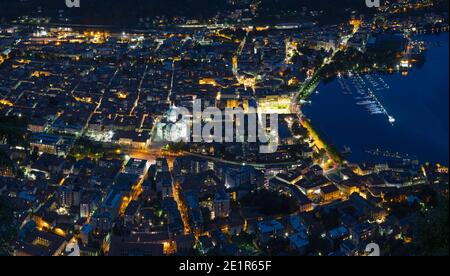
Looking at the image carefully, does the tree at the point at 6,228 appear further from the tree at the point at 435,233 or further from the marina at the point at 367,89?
the marina at the point at 367,89

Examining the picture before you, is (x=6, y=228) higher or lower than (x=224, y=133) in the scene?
lower

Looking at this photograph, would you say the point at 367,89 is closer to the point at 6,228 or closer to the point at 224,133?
the point at 224,133

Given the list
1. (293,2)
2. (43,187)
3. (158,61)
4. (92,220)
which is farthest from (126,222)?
(293,2)

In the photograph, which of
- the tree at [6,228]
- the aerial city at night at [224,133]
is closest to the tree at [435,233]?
the aerial city at night at [224,133]

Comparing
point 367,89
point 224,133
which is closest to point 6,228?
point 224,133

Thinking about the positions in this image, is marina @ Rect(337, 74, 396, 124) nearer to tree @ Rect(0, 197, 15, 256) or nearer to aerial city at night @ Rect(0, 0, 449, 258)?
aerial city at night @ Rect(0, 0, 449, 258)

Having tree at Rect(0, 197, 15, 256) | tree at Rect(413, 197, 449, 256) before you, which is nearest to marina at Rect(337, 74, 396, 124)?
tree at Rect(413, 197, 449, 256)
